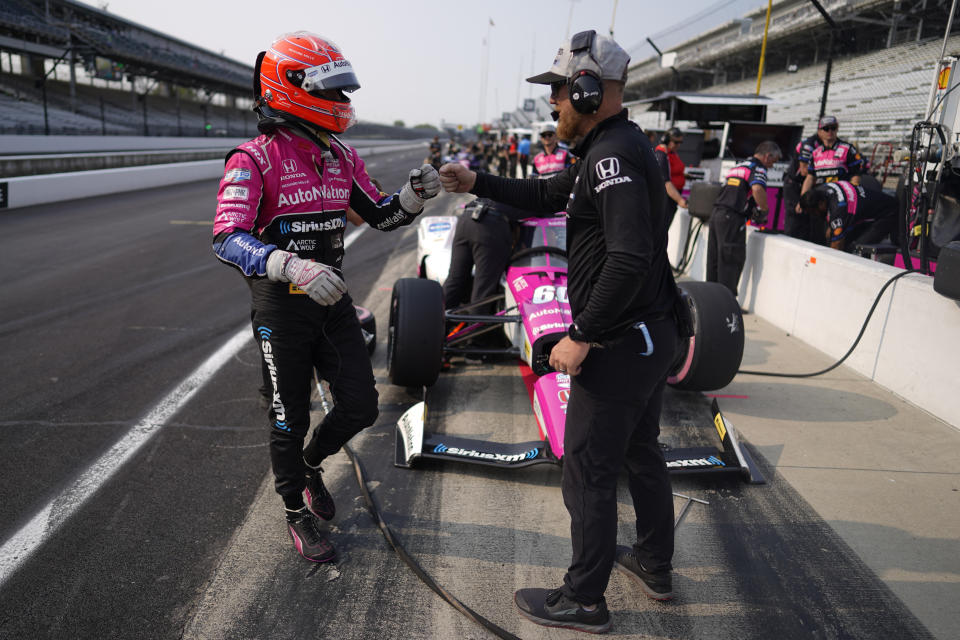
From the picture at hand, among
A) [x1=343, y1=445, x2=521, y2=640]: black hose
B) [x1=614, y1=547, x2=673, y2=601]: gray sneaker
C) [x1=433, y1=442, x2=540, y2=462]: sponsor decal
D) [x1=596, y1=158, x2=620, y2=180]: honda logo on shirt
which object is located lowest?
[x1=343, y1=445, x2=521, y2=640]: black hose

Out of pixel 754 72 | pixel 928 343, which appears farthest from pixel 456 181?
pixel 754 72

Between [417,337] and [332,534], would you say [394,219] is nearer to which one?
[417,337]

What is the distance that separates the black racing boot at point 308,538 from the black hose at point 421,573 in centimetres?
26

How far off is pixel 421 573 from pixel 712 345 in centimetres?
259

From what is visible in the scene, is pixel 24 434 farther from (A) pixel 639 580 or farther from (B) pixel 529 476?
(A) pixel 639 580

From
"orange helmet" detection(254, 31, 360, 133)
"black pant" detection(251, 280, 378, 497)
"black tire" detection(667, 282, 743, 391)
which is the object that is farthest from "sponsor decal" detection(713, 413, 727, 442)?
"orange helmet" detection(254, 31, 360, 133)

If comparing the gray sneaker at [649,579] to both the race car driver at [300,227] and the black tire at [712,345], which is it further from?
the black tire at [712,345]

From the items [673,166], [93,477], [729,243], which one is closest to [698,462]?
[93,477]

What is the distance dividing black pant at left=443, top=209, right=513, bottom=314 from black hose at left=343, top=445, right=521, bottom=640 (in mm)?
2158

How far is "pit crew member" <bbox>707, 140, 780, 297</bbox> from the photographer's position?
6973mm

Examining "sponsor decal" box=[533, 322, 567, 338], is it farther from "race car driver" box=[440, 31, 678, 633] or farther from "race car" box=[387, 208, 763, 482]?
"race car driver" box=[440, 31, 678, 633]

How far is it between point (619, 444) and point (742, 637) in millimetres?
884

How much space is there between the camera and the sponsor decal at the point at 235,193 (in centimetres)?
254

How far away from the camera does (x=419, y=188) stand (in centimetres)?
298
